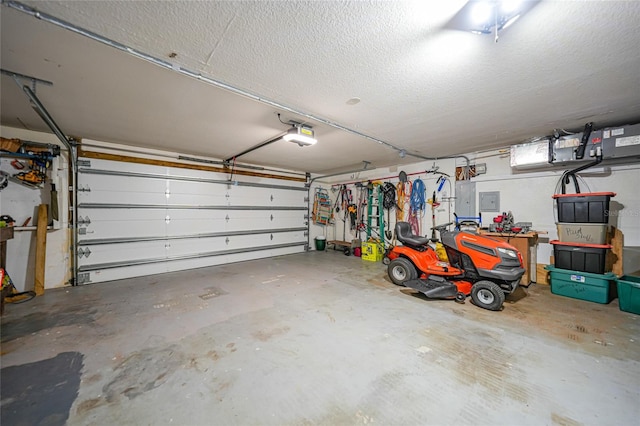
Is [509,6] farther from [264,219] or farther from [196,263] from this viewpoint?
[196,263]

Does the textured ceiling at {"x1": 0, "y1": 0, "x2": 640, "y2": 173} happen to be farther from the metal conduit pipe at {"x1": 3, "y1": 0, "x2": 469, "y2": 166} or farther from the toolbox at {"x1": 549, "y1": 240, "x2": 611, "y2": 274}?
the toolbox at {"x1": 549, "y1": 240, "x2": 611, "y2": 274}

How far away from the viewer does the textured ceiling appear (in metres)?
1.40

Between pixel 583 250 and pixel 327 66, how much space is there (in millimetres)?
4317

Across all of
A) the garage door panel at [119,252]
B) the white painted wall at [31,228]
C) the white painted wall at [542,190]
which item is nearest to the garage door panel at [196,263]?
the garage door panel at [119,252]

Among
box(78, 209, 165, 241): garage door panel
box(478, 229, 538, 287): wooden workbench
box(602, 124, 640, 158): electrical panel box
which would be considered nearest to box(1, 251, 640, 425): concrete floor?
box(478, 229, 538, 287): wooden workbench

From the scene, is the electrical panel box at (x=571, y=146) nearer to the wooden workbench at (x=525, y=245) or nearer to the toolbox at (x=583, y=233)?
the toolbox at (x=583, y=233)

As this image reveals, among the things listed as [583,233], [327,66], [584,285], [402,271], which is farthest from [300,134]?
[584,285]

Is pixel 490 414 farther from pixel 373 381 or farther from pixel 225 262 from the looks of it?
pixel 225 262

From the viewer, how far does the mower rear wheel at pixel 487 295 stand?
2850 millimetres

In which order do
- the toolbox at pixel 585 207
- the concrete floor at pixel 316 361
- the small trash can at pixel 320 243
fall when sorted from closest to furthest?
1. the concrete floor at pixel 316 361
2. the toolbox at pixel 585 207
3. the small trash can at pixel 320 243

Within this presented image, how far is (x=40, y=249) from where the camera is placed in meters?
3.45

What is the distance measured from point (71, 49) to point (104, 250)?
3751 mm

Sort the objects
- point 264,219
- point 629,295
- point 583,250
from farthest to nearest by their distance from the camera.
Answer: point 264,219, point 583,250, point 629,295

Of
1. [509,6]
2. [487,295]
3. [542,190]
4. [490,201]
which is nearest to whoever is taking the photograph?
[509,6]
